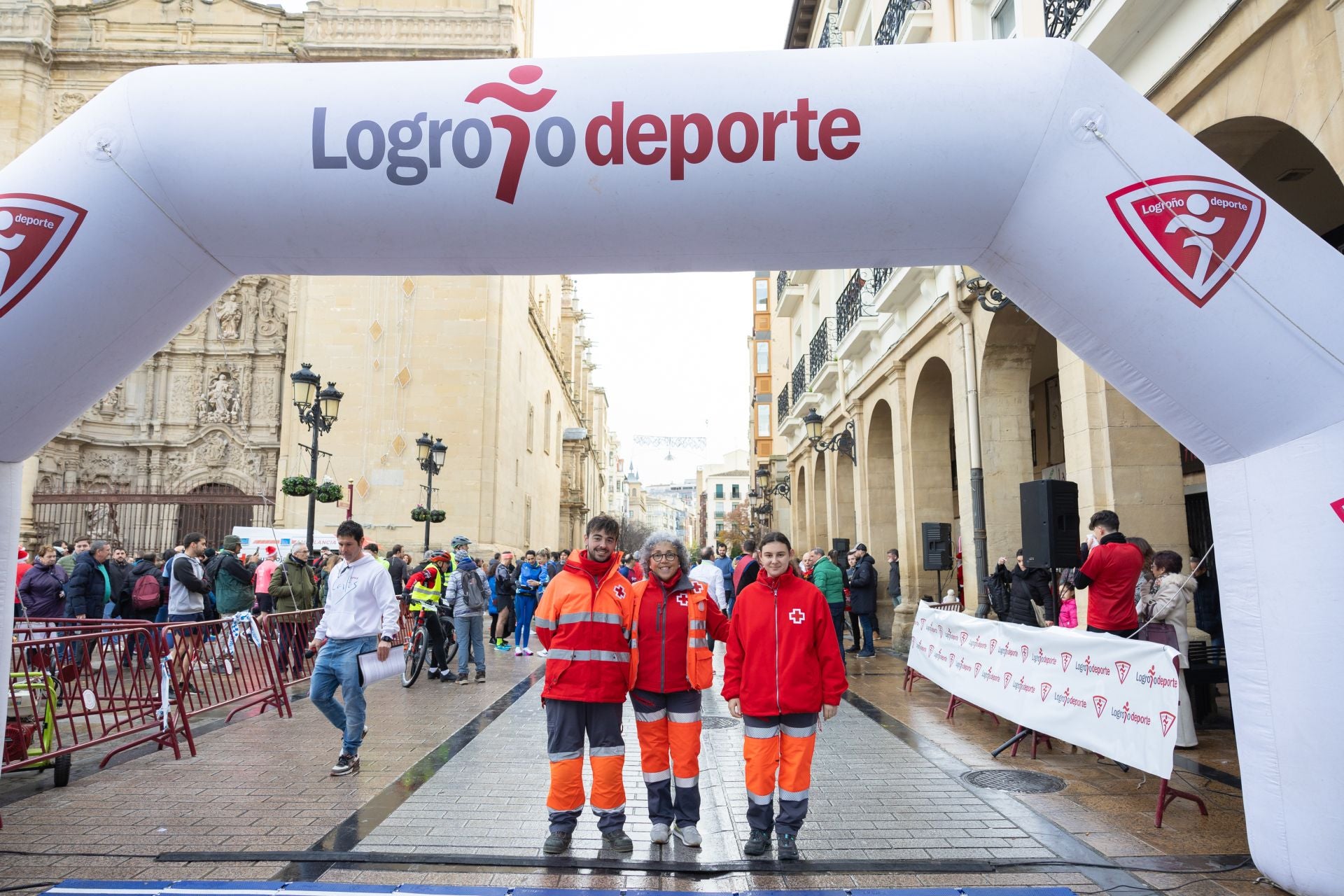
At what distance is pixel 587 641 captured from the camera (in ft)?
16.4

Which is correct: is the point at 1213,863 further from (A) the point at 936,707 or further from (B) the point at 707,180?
(A) the point at 936,707

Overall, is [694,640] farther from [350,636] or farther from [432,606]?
[432,606]

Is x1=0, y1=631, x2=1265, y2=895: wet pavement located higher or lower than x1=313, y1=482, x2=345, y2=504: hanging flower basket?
lower

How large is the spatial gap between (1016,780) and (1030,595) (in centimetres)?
429

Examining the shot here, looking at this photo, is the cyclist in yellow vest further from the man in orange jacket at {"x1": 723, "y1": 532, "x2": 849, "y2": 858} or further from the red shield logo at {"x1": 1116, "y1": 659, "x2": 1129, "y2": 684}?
the red shield logo at {"x1": 1116, "y1": 659, "x2": 1129, "y2": 684}

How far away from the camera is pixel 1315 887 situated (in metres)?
4.14

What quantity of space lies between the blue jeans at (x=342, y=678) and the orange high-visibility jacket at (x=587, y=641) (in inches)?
97.3

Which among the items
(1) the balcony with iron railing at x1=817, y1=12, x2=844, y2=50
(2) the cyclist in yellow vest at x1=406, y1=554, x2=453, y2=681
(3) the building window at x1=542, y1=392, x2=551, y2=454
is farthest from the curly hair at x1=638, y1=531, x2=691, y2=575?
(3) the building window at x1=542, y1=392, x2=551, y2=454

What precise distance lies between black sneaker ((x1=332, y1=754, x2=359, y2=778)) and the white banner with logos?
5203mm

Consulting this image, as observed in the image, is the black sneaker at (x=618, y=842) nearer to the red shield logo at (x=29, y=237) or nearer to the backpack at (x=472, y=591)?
the red shield logo at (x=29, y=237)

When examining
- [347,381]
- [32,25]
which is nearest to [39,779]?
[347,381]

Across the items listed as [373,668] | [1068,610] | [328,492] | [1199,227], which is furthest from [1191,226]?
[328,492]

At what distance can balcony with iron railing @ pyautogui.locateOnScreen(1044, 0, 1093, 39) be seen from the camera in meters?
9.14

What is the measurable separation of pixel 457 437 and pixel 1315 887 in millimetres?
25294
